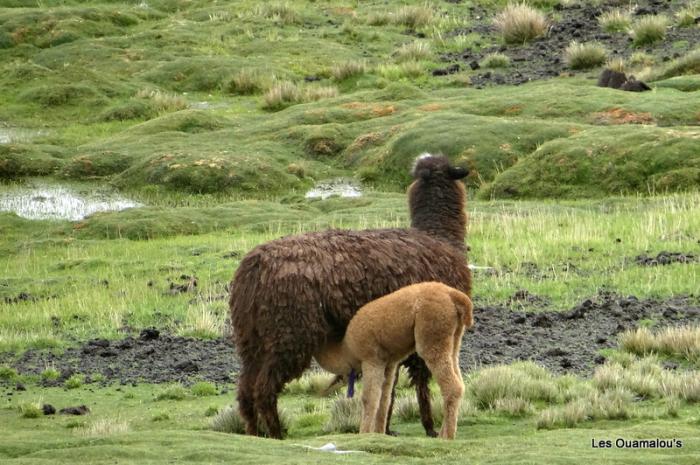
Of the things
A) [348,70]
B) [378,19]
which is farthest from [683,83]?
[378,19]

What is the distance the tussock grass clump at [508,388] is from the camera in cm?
1270

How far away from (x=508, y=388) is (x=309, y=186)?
20.4 meters

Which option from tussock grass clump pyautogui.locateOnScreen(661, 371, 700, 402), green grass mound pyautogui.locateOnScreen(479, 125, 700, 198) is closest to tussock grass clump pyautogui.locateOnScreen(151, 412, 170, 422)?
tussock grass clump pyautogui.locateOnScreen(661, 371, 700, 402)

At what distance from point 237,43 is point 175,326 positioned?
34.1 meters

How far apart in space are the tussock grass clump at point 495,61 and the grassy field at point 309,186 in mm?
197

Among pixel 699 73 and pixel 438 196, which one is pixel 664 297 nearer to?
pixel 438 196

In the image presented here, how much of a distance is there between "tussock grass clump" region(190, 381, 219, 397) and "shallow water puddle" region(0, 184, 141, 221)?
16.0 meters

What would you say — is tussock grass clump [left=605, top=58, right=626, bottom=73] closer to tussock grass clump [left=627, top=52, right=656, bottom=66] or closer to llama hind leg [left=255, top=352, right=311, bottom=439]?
tussock grass clump [left=627, top=52, right=656, bottom=66]

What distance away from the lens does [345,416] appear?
38.2 ft

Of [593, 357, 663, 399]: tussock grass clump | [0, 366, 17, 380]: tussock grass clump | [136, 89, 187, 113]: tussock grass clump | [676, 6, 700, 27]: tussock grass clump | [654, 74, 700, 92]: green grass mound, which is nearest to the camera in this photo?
[593, 357, 663, 399]: tussock grass clump

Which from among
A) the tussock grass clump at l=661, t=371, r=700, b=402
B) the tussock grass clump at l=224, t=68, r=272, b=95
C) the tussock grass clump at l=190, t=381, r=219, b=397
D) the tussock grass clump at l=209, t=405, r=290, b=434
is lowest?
the tussock grass clump at l=190, t=381, r=219, b=397

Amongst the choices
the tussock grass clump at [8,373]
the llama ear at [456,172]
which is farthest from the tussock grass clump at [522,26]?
the llama ear at [456,172]

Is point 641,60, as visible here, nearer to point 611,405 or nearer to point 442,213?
point 442,213

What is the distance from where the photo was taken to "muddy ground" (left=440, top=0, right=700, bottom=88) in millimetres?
42281
